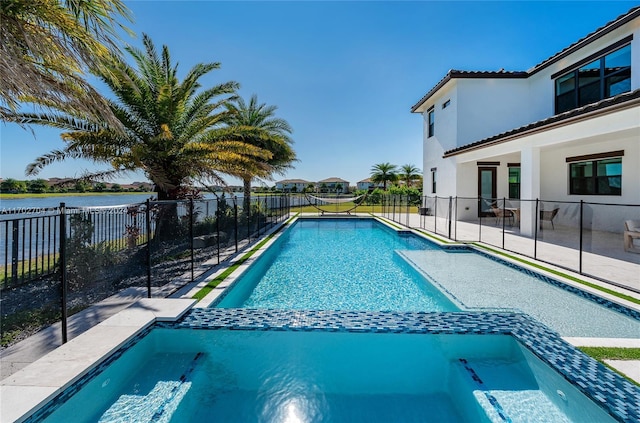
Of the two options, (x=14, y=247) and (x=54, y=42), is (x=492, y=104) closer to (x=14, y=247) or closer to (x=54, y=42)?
(x=54, y=42)

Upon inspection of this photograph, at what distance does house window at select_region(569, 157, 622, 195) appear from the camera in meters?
10.9

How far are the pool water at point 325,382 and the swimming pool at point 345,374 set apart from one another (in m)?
0.01

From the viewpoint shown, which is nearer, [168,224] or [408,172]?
[168,224]

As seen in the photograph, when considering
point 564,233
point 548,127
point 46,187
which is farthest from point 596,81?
point 46,187

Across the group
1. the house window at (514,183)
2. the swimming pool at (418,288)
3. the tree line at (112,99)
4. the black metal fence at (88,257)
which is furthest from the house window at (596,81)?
the black metal fence at (88,257)

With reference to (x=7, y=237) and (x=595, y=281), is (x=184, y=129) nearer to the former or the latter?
(x=7, y=237)

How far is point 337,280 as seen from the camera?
7.06 metres

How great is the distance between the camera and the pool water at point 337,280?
5625mm

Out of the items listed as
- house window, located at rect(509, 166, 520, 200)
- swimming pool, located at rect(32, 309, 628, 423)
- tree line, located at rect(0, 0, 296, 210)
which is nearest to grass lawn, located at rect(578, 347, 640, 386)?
swimming pool, located at rect(32, 309, 628, 423)

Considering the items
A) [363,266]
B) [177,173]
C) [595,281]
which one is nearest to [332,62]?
[177,173]

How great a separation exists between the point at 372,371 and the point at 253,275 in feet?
13.5

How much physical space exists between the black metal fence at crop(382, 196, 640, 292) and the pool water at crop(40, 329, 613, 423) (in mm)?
3151

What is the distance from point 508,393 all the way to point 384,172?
124ft

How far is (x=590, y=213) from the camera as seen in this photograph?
11961mm
